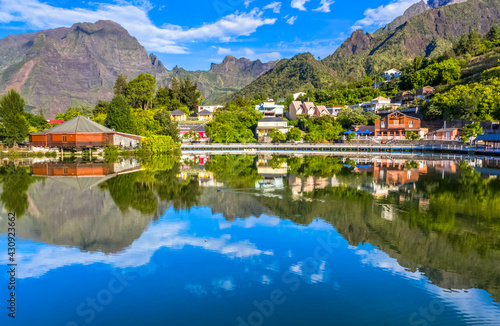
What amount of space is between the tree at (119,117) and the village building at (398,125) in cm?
3812

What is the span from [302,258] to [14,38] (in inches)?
8964

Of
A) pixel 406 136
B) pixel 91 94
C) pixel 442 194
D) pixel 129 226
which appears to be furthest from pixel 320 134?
pixel 91 94

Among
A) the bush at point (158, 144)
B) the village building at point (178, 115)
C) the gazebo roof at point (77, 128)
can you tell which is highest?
the village building at point (178, 115)

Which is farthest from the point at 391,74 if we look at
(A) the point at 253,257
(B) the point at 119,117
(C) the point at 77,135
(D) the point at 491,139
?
(A) the point at 253,257

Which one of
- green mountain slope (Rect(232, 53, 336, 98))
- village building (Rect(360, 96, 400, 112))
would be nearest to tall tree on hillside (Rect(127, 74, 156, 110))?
village building (Rect(360, 96, 400, 112))

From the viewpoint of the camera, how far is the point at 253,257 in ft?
28.7

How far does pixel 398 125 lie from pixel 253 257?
54.0m

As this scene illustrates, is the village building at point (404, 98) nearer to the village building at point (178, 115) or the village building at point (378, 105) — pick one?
the village building at point (378, 105)

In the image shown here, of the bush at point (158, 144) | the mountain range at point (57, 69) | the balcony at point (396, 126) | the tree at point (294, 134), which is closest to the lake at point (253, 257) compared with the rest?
the bush at point (158, 144)

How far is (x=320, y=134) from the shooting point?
58.1 metres

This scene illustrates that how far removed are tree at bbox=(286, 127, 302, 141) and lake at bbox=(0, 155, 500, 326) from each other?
40.4 m

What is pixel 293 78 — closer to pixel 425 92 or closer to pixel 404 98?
pixel 404 98

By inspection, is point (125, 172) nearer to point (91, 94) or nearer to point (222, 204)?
point (222, 204)

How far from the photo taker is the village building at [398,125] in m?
56.3
